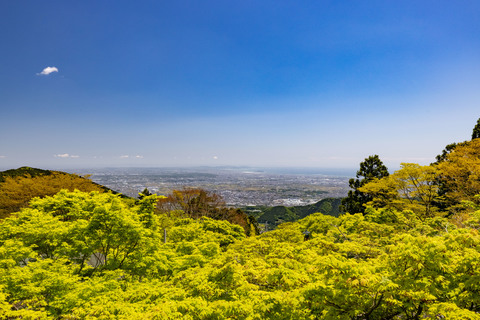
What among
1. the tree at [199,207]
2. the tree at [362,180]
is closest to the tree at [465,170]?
the tree at [362,180]

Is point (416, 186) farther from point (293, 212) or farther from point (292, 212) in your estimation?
point (293, 212)

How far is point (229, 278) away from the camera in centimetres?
714

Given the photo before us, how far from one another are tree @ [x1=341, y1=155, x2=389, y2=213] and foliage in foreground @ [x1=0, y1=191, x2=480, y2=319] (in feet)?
70.9

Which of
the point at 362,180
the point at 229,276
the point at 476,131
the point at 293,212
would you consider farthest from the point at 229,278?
the point at 293,212

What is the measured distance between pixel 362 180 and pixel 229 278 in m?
33.1

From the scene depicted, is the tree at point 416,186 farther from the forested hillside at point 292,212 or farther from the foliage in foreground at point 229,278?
the forested hillside at point 292,212

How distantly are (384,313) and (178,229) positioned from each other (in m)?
13.8

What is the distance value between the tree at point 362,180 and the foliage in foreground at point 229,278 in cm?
2161

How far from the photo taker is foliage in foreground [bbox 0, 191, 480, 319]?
5.20 m

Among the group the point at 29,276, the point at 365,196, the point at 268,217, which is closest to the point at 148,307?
the point at 29,276

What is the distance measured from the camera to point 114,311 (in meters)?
6.18

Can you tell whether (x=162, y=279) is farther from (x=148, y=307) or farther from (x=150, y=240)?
(x=148, y=307)

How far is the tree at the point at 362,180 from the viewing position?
33375 mm

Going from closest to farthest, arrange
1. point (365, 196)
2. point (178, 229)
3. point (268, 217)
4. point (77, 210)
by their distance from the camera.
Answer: point (77, 210) → point (178, 229) → point (365, 196) → point (268, 217)
